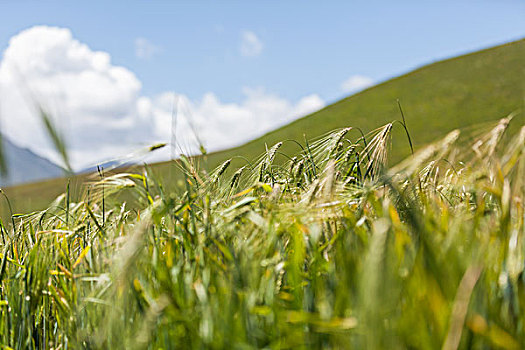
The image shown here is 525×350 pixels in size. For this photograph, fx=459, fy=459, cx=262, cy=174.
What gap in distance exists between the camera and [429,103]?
3434 centimetres

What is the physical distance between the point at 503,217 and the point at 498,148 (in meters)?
0.56

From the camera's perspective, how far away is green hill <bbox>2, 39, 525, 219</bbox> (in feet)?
99.3

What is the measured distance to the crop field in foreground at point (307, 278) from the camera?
154 cm

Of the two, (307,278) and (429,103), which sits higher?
(429,103)

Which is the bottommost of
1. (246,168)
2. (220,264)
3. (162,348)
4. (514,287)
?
(514,287)

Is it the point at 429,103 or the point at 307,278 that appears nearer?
the point at 307,278

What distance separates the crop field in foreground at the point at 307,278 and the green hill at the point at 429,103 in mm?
24868

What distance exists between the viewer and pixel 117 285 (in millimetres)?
1740

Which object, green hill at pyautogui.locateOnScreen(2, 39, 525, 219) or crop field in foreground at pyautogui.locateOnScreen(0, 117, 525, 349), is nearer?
crop field in foreground at pyautogui.locateOnScreen(0, 117, 525, 349)

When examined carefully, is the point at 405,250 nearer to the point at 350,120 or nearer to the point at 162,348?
the point at 162,348

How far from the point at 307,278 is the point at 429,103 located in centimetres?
3503

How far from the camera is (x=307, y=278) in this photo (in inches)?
80.8

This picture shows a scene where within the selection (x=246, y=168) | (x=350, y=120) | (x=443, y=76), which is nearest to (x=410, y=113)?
(x=350, y=120)

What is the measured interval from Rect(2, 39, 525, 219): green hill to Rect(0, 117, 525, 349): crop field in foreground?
24.9m
